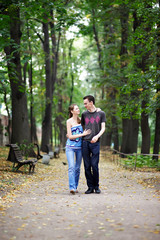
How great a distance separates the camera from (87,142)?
24.0 ft

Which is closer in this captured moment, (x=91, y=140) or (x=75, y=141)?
(x=91, y=140)

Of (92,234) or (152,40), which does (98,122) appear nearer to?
(92,234)

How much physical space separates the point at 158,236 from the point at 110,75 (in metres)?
17.9

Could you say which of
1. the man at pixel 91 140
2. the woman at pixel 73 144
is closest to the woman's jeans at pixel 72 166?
the woman at pixel 73 144

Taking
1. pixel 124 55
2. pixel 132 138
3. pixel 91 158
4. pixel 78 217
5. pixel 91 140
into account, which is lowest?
pixel 78 217

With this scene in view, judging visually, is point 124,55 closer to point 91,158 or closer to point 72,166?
point 91,158

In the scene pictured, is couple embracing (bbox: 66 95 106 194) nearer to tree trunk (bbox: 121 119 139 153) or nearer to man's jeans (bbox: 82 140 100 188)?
man's jeans (bbox: 82 140 100 188)

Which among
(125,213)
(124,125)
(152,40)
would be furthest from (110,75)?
(125,213)

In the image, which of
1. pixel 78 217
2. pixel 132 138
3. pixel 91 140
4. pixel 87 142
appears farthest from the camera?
pixel 132 138

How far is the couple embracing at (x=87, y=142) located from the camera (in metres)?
7.28

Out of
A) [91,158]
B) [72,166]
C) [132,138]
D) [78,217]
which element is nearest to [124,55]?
[132,138]

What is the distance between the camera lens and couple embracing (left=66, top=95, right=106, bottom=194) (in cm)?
728

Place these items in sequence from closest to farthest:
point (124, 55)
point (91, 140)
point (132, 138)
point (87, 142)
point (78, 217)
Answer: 1. point (78, 217)
2. point (91, 140)
3. point (87, 142)
4. point (124, 55)
5. point (132, 138)

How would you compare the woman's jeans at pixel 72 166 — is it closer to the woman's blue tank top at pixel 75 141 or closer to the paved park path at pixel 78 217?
the woman's blue tank top at pixel 75 141
